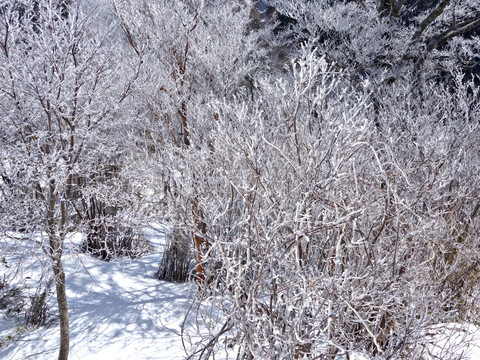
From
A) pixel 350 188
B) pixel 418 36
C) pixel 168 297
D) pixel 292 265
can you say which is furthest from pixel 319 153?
pixel 418 36

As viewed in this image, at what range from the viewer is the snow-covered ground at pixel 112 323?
3.46m

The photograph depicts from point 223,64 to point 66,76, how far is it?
109 inches

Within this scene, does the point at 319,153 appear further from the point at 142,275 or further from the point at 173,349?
the point at 142,275

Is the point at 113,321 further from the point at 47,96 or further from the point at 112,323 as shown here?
the point at 47,96

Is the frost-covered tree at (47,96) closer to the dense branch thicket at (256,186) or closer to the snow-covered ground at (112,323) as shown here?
the dense branch thicket at (256,186)

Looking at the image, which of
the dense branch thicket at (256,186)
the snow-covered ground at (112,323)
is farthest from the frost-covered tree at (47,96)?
the snow-covered ground at (112,323)

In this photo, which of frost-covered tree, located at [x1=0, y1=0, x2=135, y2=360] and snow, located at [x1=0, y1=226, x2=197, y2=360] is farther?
snow, located at [x1=0, y1=226, x2=197, y2=360]

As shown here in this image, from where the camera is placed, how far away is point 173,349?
3418 millimetres

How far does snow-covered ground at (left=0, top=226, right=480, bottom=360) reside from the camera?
11.4ft

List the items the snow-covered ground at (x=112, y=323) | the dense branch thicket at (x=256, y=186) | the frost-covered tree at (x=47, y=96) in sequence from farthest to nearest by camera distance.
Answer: the snow-covered ground at (x=112, y=323), the frost-covered tree at (x=47, y=96), the dense branch thicket at (x=256, y=186)

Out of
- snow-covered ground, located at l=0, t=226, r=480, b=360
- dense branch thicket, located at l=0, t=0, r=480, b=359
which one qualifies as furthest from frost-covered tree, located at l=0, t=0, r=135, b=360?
snow-covered ground, located at l=0, t=226, r=480, b=360

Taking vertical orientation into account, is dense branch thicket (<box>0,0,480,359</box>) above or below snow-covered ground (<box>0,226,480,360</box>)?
above

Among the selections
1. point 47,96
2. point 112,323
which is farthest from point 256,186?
point 112,323

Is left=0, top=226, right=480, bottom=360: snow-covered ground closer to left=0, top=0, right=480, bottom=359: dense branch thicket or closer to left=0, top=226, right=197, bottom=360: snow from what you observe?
left=0, top=226, right=197, bottom=360: snow
